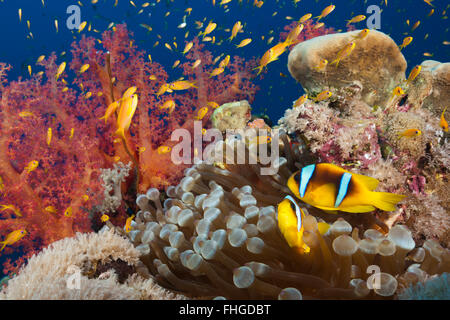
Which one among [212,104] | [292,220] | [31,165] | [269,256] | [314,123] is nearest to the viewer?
[292,220]

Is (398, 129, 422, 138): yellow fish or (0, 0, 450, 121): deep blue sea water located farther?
(0, 0, 450, 121): deep blue sea water

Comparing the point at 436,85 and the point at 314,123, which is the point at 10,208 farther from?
the point at 436,85

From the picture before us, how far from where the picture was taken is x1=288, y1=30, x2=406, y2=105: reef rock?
13.1ft

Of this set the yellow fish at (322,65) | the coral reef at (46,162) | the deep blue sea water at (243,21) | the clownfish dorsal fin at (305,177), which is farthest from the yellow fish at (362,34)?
the deep blue sea water at (243,21)

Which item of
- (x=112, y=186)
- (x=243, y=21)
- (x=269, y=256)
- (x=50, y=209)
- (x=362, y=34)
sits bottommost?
(x=50, y=209)

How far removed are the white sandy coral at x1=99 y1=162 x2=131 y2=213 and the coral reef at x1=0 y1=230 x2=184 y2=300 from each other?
4.94 ft

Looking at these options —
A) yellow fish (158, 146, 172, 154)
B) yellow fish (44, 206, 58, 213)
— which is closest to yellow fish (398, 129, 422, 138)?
yellow fish (158, 146, 172, 154)

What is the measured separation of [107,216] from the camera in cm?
306

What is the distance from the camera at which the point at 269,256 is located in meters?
1.62

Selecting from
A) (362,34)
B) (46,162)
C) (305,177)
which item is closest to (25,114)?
(46,162)

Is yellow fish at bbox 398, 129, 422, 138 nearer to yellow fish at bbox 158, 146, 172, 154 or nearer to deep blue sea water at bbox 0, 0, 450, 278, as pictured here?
yellow fish at bbox 158, 146, 172, 154

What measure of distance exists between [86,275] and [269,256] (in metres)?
1.05

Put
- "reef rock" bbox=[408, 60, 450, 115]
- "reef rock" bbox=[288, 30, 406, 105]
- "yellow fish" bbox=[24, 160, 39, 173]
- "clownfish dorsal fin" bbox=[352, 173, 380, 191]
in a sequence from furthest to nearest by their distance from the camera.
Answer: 1. "reef rock" bbox=[288, 30, 406, 105]
2. "reef rock" bbox=[408, 60, 450, 115]
3. "yellow fish" bbox=[24, 160, 39, 173]
4. "clownfish dorsal fin" bbox=[352, 173, 380, 191]

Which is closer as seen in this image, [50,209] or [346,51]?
[50,209]
